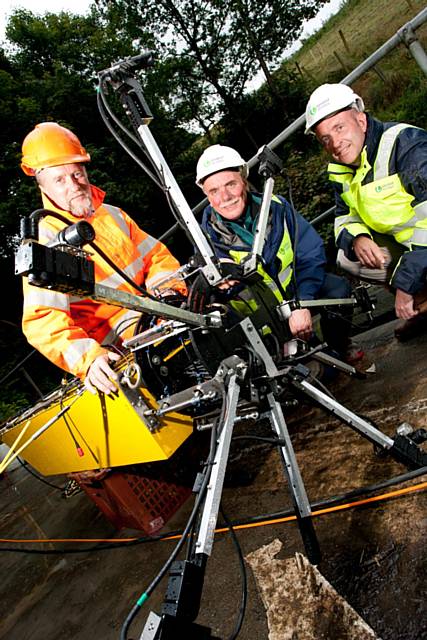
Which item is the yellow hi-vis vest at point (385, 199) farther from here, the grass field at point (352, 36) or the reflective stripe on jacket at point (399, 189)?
the grass field at point (352, 36)

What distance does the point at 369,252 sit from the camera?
96.9 inches

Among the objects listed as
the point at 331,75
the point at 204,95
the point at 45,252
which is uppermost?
the point at 204,95

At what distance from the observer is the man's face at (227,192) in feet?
8.25

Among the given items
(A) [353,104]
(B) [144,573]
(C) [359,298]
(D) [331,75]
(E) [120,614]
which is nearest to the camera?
(E) [120,614]

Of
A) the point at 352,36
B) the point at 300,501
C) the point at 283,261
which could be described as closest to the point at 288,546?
the point at 300,501

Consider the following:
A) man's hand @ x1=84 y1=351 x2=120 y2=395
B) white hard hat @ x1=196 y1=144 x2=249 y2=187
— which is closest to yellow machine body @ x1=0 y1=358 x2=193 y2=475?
man's hand @ x1=84 y1=351 x2=120 y2=395

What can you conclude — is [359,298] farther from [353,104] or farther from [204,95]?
[204,95]

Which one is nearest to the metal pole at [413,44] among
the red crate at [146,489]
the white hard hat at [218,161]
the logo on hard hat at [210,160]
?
the white hard hat at [218,161]

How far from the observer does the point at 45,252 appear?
103cm

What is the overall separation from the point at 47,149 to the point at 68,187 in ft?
0.74

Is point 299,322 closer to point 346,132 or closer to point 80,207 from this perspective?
point 346,132

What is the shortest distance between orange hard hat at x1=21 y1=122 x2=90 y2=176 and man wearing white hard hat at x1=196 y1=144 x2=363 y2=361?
31.8 inches

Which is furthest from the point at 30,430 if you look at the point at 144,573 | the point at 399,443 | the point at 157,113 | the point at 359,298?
the point at 157,113

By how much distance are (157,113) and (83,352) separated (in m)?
17.7
